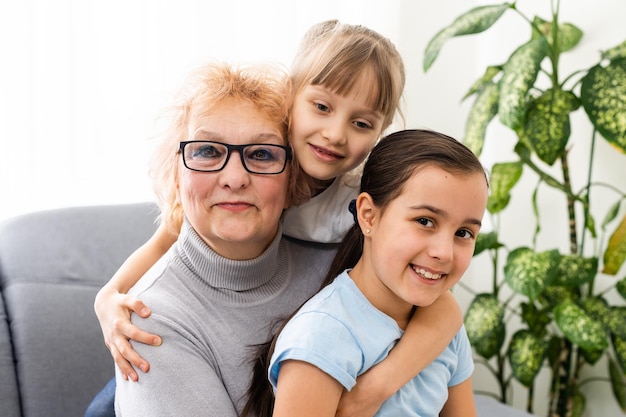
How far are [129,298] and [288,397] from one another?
1.24 ft

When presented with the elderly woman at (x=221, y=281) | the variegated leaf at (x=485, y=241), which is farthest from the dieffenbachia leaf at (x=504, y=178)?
the elderly woman at (x=221, y=281)

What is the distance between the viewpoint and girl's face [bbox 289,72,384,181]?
1.56 metres

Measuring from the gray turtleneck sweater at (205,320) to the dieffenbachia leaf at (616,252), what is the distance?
3.98ft

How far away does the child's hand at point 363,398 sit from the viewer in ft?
4.10

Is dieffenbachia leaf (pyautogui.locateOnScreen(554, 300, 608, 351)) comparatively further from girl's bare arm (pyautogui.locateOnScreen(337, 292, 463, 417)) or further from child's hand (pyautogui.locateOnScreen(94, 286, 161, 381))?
child's hand (pyautogui.locateOnScreen(94, 286, 161, 381))

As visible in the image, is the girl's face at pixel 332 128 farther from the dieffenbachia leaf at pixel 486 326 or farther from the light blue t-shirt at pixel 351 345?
the dieffenbachia leaf at pixel 486 326

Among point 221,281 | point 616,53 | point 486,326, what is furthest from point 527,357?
point 221,281

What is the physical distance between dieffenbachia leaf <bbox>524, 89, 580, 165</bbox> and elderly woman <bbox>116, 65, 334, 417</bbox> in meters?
1.09

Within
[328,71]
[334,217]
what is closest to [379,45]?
[328,71]

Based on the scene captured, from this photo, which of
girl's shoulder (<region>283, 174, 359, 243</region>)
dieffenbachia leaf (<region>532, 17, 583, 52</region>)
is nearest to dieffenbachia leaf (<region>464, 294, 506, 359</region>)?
dieffenbachia leaf (<region>532, 17, 583, 52</region>)

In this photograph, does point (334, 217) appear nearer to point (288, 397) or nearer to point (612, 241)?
point (288, 397)

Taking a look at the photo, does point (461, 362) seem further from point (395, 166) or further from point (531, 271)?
point (531, 271)

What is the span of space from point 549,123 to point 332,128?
1007mm

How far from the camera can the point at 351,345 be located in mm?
1248
